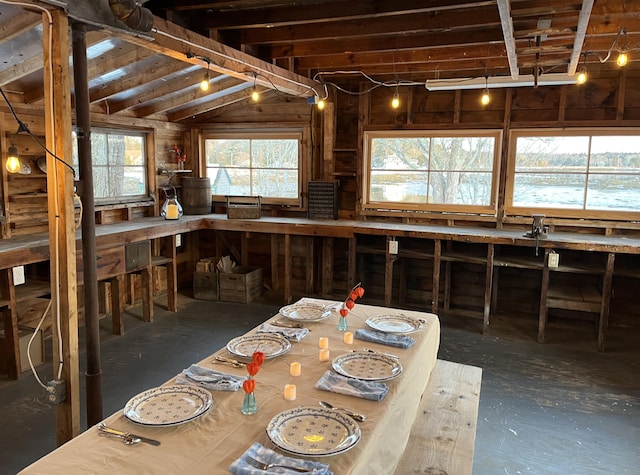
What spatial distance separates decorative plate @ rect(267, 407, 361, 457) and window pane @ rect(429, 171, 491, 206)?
13.1 ft

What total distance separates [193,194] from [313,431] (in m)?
4.63

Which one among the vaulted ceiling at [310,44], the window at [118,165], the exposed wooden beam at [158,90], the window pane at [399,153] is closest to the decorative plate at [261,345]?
the vaulted ceiling at [310,44]

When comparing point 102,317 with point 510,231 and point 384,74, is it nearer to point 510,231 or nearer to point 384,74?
point 384,74

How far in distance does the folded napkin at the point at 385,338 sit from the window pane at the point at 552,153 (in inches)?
130

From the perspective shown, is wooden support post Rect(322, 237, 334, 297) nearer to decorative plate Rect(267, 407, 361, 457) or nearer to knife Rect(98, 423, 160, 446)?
decorative plate Rect(267, 407, 361, 457)

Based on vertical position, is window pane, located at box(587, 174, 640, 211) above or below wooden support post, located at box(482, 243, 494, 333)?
above

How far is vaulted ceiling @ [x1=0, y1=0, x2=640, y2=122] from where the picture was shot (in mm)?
2977

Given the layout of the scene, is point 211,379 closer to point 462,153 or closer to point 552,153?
point 462,153

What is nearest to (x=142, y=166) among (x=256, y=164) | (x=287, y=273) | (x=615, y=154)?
(x=256, y=164)

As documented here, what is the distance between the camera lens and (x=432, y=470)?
74.7 inches

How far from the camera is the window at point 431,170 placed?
198 inches

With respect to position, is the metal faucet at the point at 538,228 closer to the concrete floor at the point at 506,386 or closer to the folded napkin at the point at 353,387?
the concrete floor at the point at 506,386

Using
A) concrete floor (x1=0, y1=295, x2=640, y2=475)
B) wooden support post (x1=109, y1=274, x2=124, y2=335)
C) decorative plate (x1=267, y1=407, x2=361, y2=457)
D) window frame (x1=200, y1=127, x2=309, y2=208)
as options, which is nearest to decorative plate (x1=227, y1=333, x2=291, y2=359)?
decorative plate (x1=267, y1=407, x2=361, y2=457)

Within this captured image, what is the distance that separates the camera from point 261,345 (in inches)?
85.3
